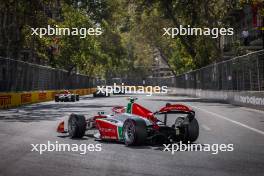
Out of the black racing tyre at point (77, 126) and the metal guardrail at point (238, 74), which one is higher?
the metal guardrail at point (238, 74)

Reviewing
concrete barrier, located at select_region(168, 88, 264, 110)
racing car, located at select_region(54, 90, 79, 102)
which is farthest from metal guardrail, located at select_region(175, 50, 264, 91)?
racing car, located at select_region(54, 90, 79, 102)

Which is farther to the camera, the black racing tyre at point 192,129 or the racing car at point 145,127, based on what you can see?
the black racing tyre at point 192,129

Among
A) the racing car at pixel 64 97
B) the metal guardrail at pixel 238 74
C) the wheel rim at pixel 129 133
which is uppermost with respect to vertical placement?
the metal guardrail at pixel 238 74

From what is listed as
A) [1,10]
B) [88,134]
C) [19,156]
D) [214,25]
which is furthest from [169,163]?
[214,25]

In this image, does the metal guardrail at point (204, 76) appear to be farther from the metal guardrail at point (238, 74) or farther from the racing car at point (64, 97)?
the racing car at point (64, 97)

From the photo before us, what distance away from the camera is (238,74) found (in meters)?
30.4

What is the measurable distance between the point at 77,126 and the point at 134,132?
232 centimetres

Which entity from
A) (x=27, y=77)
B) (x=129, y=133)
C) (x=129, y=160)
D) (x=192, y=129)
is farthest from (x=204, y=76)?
(x=129, y=160)

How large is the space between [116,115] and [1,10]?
31.0 metres

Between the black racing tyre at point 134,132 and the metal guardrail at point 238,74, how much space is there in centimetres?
1444

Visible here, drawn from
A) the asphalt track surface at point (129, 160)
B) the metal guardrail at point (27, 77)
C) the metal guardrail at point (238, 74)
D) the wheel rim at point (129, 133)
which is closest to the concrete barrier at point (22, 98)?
the metal guardrail at point (27, 77)

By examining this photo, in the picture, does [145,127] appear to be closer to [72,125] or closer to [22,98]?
[72,125]

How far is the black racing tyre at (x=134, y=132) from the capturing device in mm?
10461

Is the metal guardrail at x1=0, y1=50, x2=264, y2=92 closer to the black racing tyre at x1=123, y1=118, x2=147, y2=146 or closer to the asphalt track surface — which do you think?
the asphalt track surface
